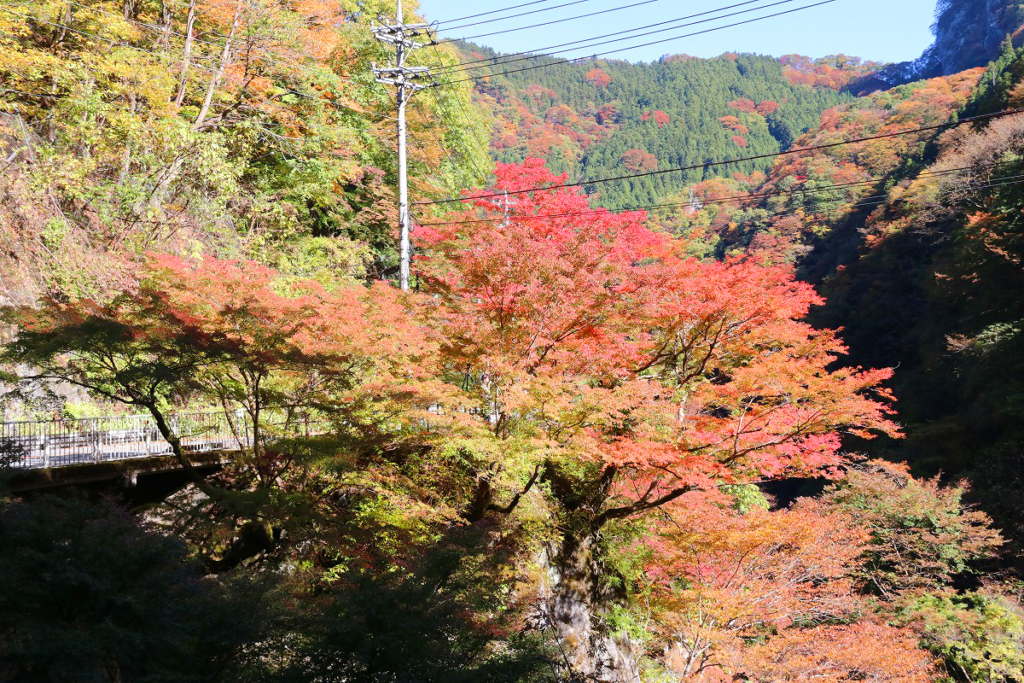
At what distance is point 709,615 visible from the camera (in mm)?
11375

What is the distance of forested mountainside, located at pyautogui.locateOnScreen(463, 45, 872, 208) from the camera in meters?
64.5

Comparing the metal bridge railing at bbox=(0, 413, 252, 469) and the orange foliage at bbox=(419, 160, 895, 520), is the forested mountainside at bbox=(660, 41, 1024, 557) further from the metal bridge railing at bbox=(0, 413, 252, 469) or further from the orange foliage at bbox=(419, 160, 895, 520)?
the metal bridge railing at bbox=(0, 413, 252, 469)

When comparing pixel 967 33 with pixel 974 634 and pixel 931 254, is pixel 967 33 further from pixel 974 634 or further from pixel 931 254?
pixel 974 634

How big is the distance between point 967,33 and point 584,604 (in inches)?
2787

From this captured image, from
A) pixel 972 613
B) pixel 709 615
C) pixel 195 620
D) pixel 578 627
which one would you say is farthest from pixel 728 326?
pixel 195 620

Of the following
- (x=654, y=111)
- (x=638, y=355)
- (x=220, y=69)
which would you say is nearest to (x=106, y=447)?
(x=638, y=355)

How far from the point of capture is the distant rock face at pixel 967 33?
53.1 meters

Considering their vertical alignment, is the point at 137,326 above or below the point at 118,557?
above

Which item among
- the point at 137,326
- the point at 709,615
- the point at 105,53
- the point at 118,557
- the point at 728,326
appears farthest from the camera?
the point at 105,53

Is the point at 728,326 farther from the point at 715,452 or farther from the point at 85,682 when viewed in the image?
the point at 85,682

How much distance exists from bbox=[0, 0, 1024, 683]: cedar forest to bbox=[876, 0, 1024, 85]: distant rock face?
133 ft

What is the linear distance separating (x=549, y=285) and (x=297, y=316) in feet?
12.4

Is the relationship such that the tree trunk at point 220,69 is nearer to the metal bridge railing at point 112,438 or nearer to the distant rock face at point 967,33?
the metal bridge railing at point 112,438

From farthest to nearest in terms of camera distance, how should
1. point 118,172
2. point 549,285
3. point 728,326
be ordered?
point 118,172, point 728,326, point 549,285
